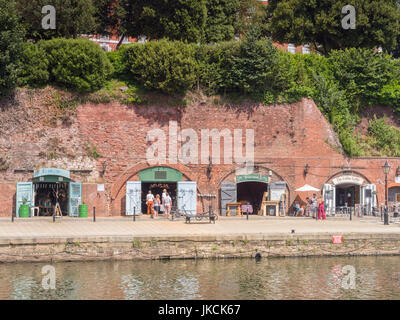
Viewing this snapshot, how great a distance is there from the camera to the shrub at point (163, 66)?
112ft

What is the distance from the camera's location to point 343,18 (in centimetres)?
4184

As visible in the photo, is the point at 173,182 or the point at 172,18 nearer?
the point at 173,182

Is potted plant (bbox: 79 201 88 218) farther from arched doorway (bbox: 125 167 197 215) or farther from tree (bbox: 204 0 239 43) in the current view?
tree (bbox: 204 0 239 43)

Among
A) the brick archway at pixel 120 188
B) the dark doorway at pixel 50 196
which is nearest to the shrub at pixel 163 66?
the brick archway at pixel 120 188

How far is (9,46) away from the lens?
105 feet

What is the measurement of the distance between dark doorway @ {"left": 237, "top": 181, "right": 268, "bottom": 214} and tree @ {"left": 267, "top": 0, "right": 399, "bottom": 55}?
12.6m

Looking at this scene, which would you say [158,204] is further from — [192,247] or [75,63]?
[75,63]

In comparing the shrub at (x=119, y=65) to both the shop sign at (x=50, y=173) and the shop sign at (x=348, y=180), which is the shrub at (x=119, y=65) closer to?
the shop sign at (x=50, y=173)

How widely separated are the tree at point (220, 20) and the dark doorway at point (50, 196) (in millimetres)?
17612

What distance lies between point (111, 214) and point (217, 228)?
8305 mm

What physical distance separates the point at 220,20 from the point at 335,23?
28.7 feet

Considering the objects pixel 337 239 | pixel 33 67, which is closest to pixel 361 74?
pixel 337 239

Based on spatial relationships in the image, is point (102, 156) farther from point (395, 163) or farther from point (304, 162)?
point (395, 163)

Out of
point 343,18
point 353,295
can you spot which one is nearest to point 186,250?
point 353,295
